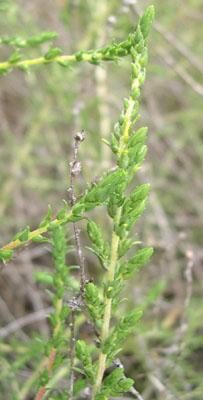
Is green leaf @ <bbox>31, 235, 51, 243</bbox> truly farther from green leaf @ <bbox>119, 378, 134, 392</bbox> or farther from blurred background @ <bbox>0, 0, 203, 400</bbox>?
blurred background @ <bbox>0, 0, 203, 400</bbox>

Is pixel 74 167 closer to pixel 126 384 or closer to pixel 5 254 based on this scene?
pixel 5 254

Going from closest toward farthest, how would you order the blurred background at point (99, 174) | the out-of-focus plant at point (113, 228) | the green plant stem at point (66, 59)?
the out-of-focus plant at point (113, 228), the green plant stem at point (66, 59), the blurred background at point (99, 174)

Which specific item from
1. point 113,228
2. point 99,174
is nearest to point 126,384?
point 113,228

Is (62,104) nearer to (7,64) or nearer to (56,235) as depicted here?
(7,64)

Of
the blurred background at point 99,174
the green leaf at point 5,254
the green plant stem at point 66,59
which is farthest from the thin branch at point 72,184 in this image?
the blurred background at point 99,174

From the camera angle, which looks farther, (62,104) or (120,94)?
(120,94)

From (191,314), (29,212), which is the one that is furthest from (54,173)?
(191,314)

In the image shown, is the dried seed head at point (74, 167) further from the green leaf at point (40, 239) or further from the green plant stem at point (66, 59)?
the green plant stem at point (66, 59)

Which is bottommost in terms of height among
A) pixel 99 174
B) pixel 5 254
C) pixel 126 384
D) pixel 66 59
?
pixel 126 384

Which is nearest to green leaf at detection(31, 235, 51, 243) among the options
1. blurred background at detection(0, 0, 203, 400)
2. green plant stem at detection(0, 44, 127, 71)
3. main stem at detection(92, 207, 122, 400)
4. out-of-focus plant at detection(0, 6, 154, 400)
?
out-of-focus plant at detection(0, 6, 154, 400)

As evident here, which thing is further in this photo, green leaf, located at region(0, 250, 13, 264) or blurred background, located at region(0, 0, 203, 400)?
blurred background, located at region(0, 0, 203, 400)

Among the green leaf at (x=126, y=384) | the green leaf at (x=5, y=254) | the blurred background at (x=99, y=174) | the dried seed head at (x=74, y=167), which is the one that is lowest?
the green leaf at (x=126, y=384)
